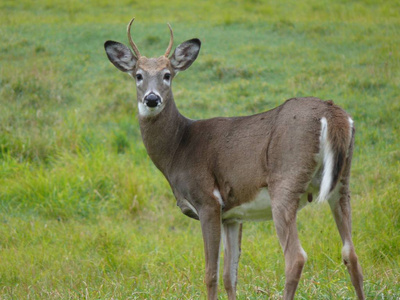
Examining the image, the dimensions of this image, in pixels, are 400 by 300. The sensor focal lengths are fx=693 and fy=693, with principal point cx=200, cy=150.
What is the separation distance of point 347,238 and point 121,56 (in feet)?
7.88

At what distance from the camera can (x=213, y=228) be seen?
4.81 meters

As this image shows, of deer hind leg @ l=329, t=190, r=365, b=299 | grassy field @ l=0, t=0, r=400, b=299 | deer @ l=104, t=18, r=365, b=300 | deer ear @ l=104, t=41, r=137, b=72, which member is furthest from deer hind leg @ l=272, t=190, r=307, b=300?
deer ear @ l=104, t=41, r=137, b=72

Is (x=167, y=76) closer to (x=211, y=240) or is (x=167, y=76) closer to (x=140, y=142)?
(x=211, y=240)

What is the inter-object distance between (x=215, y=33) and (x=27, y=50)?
328cm

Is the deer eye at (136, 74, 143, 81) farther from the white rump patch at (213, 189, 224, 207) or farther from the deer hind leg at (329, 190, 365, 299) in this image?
the deer hind leg at (329, 190, 365, 299)

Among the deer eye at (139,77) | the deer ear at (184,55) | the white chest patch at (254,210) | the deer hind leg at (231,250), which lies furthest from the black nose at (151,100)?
the deer hind leg at (231,250)

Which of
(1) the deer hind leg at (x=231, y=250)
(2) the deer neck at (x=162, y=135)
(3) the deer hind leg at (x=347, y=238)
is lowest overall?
(1) the deer hind leg at (x=231, y=250)

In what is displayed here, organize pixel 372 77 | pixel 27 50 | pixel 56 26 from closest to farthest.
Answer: pixel 372 77
pixel 27 50
pixel 56 26

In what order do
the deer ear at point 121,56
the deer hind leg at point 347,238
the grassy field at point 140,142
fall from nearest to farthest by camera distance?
1. the deer hind leg at point 347,238
2. the deer ear at point 121,56
3. the grassy field at point 140,142

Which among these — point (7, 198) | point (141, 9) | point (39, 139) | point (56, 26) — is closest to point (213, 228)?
point (7, 198)

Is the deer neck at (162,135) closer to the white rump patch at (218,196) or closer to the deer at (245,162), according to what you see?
the deer at (245,162)

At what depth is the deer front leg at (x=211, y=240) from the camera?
15.8 ft

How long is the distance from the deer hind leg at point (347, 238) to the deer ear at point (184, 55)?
1.81 m

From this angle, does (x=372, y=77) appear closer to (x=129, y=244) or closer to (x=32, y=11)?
(x=129, y=244)
